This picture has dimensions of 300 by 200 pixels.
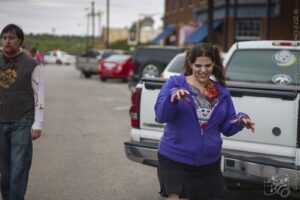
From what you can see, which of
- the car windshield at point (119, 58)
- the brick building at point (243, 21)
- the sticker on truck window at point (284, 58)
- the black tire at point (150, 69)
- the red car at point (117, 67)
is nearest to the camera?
the sticker on truck window at point (284, 58)

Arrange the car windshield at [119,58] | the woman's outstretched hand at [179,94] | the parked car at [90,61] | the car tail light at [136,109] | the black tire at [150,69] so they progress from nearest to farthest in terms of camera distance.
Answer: the woman's outstretched hand at [179,94], the car tail light at [136,109], the black tire at [150,69], the car windshield at [119,58], the parked car at [90,61]

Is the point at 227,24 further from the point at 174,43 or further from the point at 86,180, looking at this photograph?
the point at 86,180

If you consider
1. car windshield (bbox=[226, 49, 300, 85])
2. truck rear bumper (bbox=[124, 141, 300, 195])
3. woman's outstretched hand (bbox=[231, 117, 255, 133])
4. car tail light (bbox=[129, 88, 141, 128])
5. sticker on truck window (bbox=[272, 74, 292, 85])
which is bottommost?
truck rear bumper (bbox=[124, 141, 300, 195])

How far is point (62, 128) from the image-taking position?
37.5ft

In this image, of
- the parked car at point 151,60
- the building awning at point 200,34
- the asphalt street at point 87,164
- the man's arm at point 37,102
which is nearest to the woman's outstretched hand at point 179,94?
the man's arm at point 37,102

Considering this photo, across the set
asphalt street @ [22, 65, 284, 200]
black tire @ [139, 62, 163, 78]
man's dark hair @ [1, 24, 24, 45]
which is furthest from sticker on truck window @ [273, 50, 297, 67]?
black tire @ [139, 62, 163, 78]

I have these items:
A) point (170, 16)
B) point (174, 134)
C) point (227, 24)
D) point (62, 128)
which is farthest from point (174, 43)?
point (174, 134)

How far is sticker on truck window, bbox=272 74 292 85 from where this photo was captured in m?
7.00

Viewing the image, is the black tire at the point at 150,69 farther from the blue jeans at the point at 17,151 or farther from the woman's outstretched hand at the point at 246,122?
the woman's outstretched hand at the point at 246,122

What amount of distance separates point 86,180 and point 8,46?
2596 mm

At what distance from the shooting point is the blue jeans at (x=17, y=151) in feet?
16.0

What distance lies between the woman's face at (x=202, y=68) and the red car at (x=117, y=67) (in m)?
23.0

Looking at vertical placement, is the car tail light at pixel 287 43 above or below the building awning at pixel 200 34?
below

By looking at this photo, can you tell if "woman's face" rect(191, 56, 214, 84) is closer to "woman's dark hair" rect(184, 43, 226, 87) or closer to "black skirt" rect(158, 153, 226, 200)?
"woman's dark hair" rect(184, 43, 226, 87)
